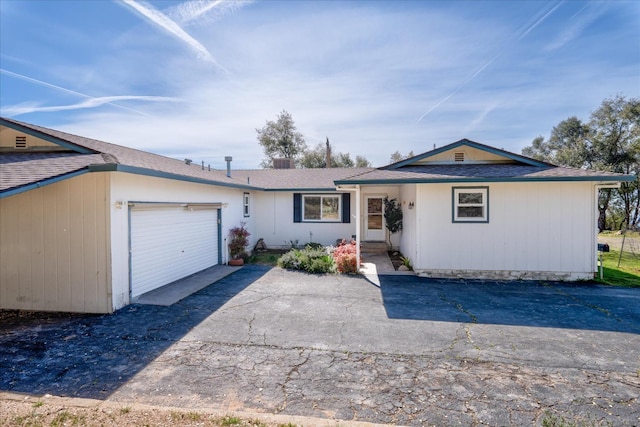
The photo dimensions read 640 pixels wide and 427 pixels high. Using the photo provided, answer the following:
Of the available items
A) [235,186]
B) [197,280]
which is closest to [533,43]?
[235,186]

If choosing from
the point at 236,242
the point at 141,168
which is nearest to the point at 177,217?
the point at 141,168

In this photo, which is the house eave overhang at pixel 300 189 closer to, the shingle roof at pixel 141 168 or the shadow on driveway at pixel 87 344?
the shingle roof at pixel 141 168

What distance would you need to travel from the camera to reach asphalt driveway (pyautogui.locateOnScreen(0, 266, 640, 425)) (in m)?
3.20

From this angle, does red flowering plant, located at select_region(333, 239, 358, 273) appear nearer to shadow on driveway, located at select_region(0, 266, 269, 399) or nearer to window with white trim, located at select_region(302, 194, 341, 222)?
shadow on driveway, located at select_region(0, 266, 269, 399)

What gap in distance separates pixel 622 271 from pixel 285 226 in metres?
11.6

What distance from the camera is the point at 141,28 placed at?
901cm

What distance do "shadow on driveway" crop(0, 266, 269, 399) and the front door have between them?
8.26m

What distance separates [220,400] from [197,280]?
578 cm

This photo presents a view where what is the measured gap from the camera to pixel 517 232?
27.8 feet

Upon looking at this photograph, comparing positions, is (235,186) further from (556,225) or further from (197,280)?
(556,225)

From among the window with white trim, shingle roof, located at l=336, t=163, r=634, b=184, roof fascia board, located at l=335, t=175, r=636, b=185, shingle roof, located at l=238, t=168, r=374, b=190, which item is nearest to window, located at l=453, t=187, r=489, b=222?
shingle roof, located at l=336, t=163, r=634, b=184

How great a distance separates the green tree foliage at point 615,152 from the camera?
20719 mm

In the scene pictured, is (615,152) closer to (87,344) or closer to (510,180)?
(510,180)

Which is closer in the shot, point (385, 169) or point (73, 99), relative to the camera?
point (385, 169)
